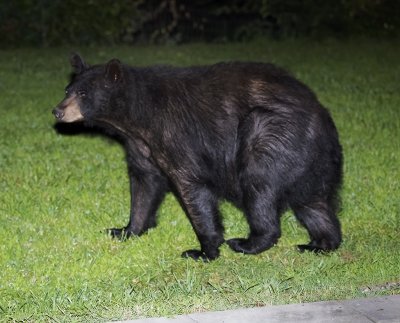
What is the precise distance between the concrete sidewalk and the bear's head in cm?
228

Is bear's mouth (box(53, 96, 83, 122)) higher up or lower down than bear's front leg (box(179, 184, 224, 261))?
higher up

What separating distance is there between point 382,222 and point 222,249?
5.18 feet

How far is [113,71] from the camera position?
22.4ft

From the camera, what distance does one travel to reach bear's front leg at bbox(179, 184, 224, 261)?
680 cm

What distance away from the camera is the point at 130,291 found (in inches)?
233

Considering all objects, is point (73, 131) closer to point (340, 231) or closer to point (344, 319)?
point (340, 231)

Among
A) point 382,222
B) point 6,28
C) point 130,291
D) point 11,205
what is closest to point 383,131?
point 382,222

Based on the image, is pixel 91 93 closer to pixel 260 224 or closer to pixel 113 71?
pixel 113 71

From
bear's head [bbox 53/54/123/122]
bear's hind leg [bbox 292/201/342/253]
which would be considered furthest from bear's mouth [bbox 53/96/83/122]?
bear's hind leg [bbox 292/201/342/253]

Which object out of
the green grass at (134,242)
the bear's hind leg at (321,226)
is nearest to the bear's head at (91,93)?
the green grass at (134,242)

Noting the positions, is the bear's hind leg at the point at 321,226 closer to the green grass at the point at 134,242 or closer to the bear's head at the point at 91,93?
the green grass at the point at 134,242

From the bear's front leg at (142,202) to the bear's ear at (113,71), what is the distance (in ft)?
3.14

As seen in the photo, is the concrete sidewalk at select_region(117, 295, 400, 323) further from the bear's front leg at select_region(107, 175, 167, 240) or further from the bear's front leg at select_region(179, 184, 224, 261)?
the bear's front leg at select_region(107, 175, 167, 240)

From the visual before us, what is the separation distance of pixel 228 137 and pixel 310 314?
78.8 inches
